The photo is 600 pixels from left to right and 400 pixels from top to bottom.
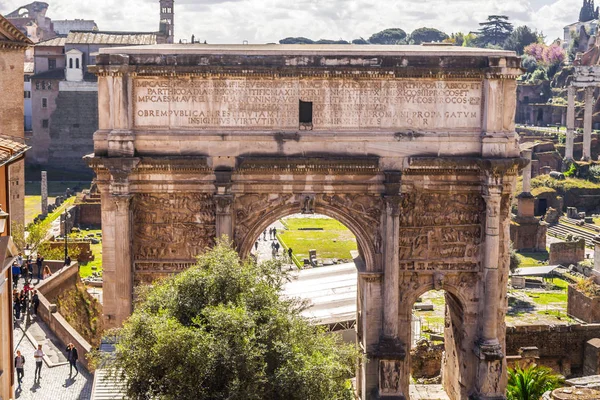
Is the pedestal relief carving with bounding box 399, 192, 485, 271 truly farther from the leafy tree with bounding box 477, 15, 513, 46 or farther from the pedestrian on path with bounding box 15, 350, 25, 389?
the leafy tree with bounding box 477, 15, 513, 46

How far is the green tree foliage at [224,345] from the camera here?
55.8 feet

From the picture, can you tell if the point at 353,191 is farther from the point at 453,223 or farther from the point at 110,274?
the point at 110,274

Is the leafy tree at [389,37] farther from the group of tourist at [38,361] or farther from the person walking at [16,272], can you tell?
the group of tourist at [38,361]

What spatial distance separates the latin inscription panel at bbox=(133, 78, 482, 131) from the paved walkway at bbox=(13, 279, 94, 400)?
7.44 m

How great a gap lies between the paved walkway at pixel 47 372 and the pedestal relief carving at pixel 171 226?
4.15 m

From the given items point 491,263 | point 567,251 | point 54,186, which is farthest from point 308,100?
point 54,186

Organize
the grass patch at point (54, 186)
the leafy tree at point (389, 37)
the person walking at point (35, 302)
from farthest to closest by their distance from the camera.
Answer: the leafy tree at point (389, 37), the grass patch at point (54, 186), the person walking at point (35, 302)

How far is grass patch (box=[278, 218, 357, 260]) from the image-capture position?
188 ft

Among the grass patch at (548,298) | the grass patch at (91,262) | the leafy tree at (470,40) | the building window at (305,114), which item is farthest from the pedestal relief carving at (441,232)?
the leafy tree at (470,40)

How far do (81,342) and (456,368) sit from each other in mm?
10909

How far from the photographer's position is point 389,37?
622 feet

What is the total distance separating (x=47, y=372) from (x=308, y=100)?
10804 millimetres

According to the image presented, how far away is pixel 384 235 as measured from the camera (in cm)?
2338

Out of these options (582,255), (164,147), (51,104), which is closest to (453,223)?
(164,147)
